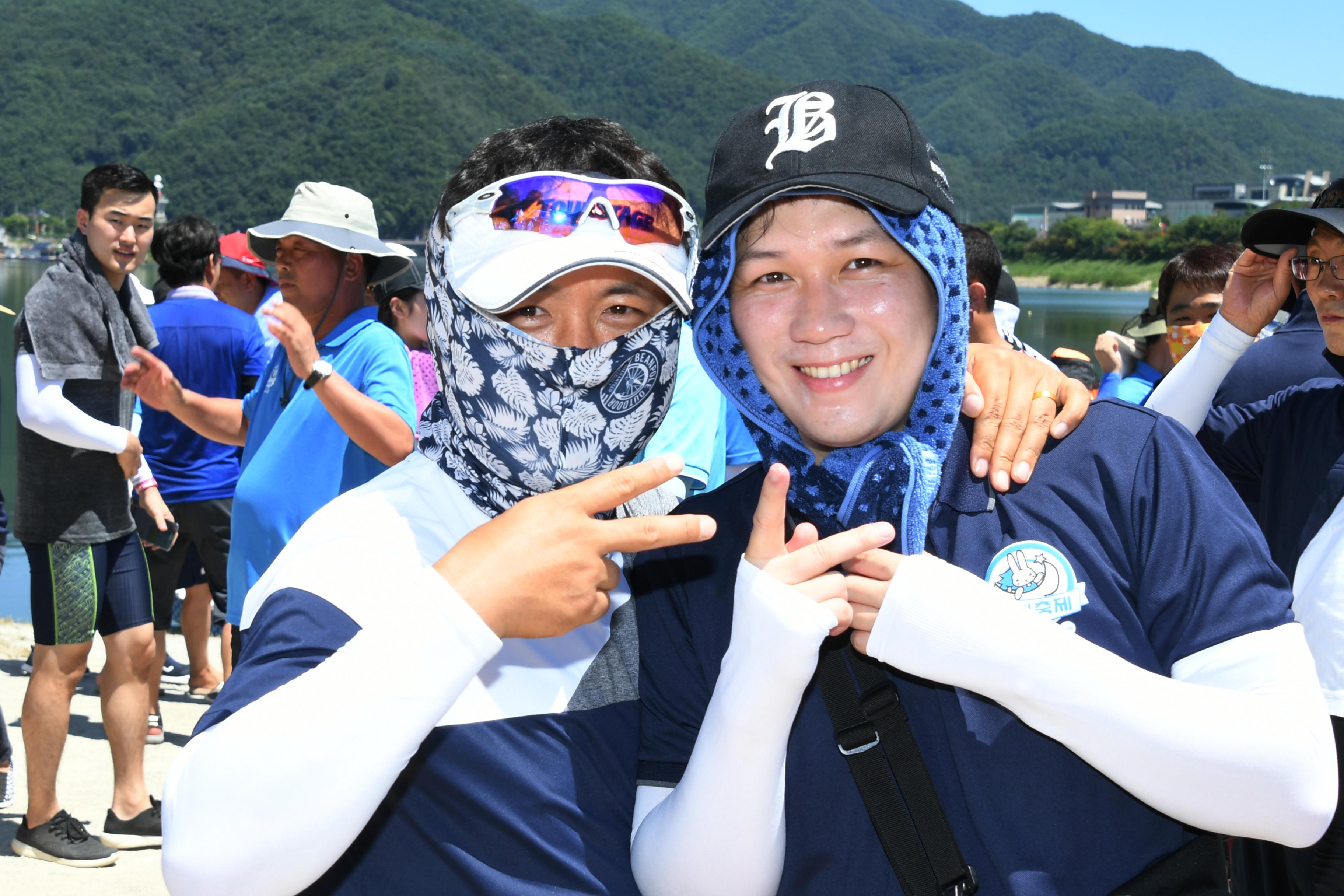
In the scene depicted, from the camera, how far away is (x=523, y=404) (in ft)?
Result: 5.98

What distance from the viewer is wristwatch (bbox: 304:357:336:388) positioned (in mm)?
3723

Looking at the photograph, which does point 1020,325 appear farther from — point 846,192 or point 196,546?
point 846,192

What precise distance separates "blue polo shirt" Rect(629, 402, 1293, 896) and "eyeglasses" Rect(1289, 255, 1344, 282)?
62.1 inches

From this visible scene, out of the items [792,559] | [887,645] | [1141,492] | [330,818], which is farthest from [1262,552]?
[330,818]

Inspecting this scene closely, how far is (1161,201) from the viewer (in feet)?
580

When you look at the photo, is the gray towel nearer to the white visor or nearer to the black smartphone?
the black smartphone

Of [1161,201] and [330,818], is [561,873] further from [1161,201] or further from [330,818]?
[1161,201]

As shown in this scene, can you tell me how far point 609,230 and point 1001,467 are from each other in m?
0.73

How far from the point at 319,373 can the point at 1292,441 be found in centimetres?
298

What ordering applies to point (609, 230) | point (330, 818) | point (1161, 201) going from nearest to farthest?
point (330, 818) → point (609, 230) → point (1161, 201)

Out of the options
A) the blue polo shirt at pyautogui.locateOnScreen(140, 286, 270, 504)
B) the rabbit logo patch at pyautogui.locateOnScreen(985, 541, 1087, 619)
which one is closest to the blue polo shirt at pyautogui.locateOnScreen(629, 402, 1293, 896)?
the rabbit logo patch at pyautogui.locateOnScreen(985, 541, 1087, 619)

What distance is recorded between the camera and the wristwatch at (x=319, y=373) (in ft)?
12.2

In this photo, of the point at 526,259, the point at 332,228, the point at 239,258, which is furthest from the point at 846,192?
the point at 239,258

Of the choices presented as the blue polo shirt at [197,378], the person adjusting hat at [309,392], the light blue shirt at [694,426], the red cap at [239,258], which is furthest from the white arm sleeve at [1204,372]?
the red cap at [239,258]
